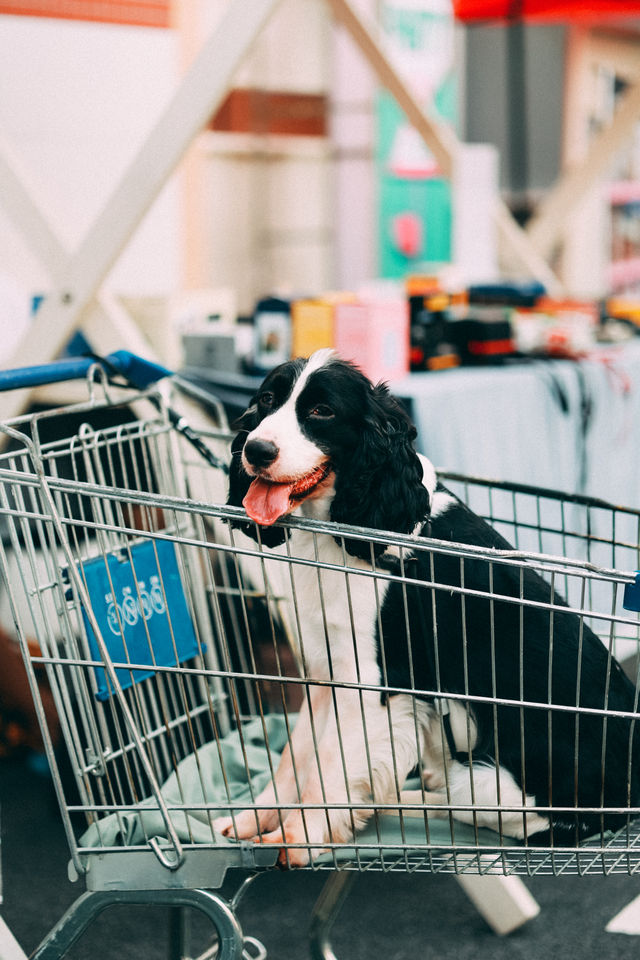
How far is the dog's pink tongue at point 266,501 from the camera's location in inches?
59.6

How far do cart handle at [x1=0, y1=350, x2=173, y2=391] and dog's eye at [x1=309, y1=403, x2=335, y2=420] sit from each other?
0.34 meters

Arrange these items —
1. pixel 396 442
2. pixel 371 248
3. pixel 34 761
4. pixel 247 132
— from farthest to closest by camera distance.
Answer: pixel 371 248
pixel 247 132
pixel 34 761
pixel 396 442

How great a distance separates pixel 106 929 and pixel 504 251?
378 cm

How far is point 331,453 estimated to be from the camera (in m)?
1.66

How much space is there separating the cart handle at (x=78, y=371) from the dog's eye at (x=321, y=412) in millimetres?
337

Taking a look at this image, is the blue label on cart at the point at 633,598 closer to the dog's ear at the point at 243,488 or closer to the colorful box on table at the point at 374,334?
the dog's ear at the point at 243,488

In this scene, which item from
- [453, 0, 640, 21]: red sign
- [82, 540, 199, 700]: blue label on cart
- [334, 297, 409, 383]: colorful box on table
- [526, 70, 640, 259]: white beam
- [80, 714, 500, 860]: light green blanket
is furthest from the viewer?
[526, 70, 640, 259]: white beam

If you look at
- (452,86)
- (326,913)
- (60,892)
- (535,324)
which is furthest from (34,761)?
(452,86)

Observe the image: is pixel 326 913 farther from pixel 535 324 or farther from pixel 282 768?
pixel 535 324

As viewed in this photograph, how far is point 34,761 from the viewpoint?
10.3 feet

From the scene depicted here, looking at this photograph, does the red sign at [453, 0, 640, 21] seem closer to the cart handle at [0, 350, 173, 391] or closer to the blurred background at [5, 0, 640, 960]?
the blurred background at [5, 0, 640, 960]

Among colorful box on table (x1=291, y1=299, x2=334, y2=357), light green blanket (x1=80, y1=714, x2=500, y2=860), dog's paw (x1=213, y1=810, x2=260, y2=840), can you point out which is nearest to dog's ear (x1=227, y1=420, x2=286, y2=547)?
light green blanket (x1=80, y1=714, x2=500, y2=860)

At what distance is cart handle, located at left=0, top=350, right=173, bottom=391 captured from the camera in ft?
5.42

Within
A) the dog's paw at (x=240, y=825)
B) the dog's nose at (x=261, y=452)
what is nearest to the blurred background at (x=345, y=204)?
the dog's nose at (x=261, y=452)
